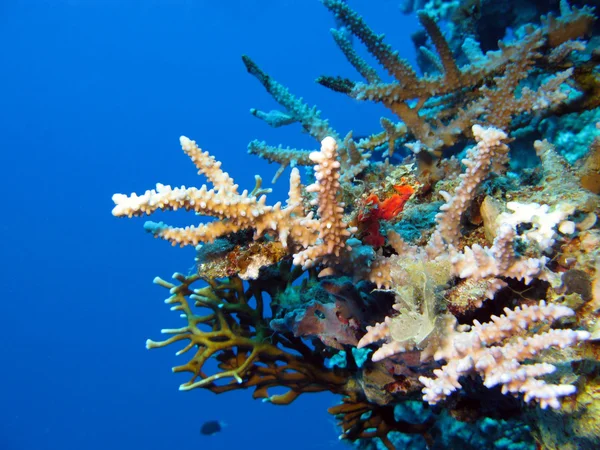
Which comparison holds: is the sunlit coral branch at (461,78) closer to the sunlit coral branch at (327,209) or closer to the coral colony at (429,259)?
the coral colony at (429,259)

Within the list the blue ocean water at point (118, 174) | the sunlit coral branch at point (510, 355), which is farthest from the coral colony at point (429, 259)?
the blue ocean water at point (118, 174)

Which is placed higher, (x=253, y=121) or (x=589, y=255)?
(x=253, y=121)

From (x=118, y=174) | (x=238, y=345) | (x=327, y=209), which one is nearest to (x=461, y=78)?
(x=327, y=209)

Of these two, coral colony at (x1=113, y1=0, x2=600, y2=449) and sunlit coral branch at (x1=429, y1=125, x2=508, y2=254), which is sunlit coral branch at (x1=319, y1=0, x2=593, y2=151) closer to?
coral colony at (x1=113, y1=0, x2=600, y2=449)

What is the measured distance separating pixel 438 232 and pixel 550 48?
2.95 meters

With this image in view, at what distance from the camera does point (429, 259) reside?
219 centimetres

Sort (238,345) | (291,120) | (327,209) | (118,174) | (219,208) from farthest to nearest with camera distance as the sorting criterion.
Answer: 1. (118,174)
2. (291,120)
3. (238,345)
4. (219,208)
5. (327,209)

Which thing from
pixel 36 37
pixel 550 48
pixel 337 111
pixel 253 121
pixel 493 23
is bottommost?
pixel 550 48

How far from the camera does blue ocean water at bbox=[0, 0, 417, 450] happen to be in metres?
52.5

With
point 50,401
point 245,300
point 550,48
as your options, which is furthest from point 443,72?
point 50,401

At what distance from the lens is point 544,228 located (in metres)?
1.97

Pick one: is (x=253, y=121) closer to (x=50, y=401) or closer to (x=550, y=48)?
(x=50, y=401)

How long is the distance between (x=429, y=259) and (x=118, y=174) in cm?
9924

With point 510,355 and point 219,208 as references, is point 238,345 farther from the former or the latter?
point 510,355
